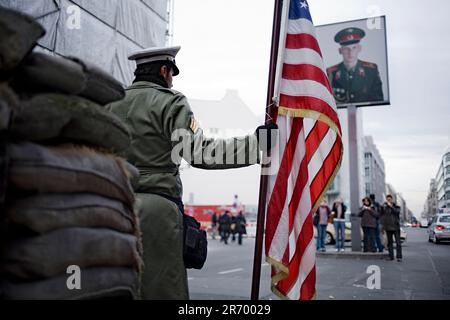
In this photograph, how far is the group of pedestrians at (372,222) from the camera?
11.2m

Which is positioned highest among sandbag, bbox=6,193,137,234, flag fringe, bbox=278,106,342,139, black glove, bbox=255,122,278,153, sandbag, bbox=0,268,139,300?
flag fringe, bbox=278,106,342,139

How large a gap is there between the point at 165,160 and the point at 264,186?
65 cm

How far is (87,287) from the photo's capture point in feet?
4.40

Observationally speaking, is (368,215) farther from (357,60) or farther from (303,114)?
(303,114)

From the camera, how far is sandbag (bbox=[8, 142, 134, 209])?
1167 mm

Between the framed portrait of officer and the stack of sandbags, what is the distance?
14.7m

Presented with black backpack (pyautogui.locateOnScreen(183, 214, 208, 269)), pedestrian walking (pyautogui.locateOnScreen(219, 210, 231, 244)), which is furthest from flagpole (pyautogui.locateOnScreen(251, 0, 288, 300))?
pedestrian walking (pyautogui.locateOnScreen(219, 210, 231, 244))

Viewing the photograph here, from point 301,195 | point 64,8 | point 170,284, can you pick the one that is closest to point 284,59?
point 301,195

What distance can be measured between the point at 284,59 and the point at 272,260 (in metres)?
A: 1.27

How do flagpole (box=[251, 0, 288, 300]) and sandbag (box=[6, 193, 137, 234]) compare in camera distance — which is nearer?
sandbag (box=[6, 193, 137, 234])

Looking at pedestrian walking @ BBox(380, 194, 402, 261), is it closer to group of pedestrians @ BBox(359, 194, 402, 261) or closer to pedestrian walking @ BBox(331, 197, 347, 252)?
group of pedestrians @ BBox(359, 194, 402, 261)

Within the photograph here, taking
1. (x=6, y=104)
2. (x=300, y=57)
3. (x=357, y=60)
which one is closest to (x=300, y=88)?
(x=300, y=57)
